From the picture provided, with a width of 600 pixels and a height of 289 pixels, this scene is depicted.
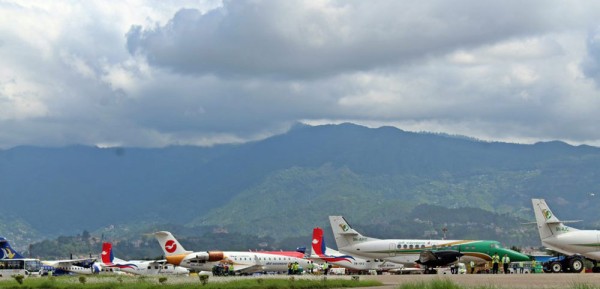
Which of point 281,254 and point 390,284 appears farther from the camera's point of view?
point 281,254

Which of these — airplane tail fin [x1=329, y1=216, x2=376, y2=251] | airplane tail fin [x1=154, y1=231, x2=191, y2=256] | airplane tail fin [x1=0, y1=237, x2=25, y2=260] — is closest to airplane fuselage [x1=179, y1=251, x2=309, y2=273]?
airplane tail fin [x1=329, y1=216, x2=376, y2=251]

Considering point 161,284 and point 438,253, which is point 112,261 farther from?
point 161,284

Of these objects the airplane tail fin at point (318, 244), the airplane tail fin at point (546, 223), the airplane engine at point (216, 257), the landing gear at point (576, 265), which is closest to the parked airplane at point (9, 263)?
A: the airplane engine at point (216, 257)

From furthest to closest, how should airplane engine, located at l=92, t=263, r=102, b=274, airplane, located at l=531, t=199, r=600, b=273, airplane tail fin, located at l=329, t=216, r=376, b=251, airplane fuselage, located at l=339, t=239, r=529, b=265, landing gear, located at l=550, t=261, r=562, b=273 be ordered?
airplane engine, located at l=92, t=263, r=102, b=274 < airplane tail fin, located at l=329, t=216, r=376, b=251 < airplane fuselage, located at l=339, t=239, r=529, b=265 < airplane, located at l=531, t=199, r=600, b=273 < landing gear, located at l=550, t=261, r=562, b=273

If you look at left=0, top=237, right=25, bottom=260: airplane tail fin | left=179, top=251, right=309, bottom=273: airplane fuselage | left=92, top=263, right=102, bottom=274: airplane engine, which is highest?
left=0, top=237, right=25, bottom=260: airplane tail fin

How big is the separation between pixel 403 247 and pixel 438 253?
432 inches

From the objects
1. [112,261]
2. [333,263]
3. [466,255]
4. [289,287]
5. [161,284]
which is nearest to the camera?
[289,287]

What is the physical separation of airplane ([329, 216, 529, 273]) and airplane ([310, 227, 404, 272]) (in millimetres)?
3960

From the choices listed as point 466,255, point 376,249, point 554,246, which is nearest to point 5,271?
point 376,249

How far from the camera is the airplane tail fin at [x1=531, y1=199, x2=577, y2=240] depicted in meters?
117

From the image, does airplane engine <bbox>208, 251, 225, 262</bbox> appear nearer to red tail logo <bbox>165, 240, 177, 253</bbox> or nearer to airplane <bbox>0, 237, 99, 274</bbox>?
red tail logo <bbox>165, 240, 177, 253</bbox>

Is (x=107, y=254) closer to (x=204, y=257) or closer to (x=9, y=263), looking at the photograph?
(x=9, y=263)

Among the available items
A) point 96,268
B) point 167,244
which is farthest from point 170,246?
point 96,268

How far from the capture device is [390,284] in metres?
76.9
